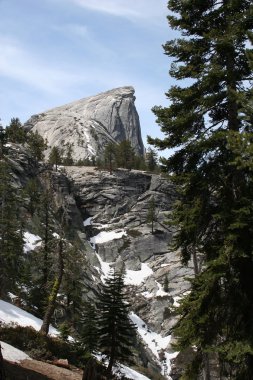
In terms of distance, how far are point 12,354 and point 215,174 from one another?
39.6ft

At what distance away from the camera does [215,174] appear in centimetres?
1176

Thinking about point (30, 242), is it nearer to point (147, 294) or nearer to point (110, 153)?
point (147, 294)

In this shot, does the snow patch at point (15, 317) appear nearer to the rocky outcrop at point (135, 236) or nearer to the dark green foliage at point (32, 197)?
the rocky outcrop at point (135, 236)

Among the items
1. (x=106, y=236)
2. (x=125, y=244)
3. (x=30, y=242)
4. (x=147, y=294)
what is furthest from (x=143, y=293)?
(x=30, y=242)

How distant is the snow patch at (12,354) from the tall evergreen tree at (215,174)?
8.66 m

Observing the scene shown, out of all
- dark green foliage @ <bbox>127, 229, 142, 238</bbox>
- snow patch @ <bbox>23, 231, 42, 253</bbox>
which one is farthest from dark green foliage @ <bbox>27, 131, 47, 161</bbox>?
snow patch @ <bbox>23, 231, 42, 253</bbox>

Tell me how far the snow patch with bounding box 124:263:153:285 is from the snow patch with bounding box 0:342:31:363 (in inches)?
2359

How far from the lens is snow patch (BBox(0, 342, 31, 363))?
55.0 feet

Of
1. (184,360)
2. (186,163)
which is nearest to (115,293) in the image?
(186,163)

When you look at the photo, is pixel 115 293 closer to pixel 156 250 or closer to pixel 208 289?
pixel 208 289

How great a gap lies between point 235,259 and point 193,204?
220cm

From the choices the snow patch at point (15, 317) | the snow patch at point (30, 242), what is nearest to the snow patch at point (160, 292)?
the snow patch at point (30, 242)

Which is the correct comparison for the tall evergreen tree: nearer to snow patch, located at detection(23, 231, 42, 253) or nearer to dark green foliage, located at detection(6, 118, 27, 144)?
snow patch, located at detection(23, 231, 42, 253)

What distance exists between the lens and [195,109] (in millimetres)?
12609
